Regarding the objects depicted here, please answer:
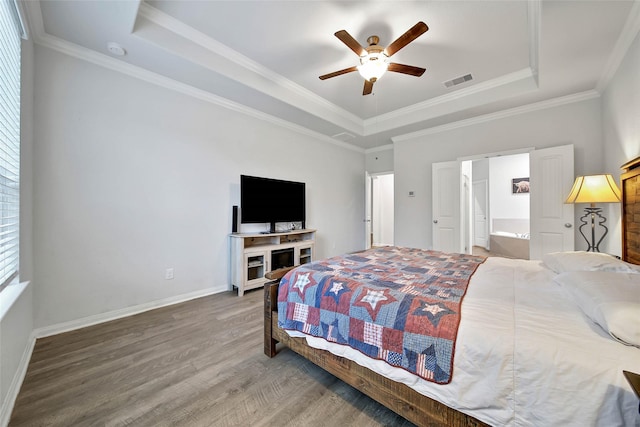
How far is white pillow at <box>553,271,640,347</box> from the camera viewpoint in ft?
2.87

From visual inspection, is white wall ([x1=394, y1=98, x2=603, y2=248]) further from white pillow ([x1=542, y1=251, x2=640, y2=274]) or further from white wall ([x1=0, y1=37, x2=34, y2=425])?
white wall ([x1=0, y1=37, x2=34, y2=425])

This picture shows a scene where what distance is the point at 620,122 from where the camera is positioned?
251 centimetres

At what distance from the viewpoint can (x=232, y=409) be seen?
1432 mm

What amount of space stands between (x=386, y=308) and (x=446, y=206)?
12.1 feet

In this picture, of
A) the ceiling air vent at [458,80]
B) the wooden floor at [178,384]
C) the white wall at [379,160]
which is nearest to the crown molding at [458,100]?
the ceiling air vent at [458,80]

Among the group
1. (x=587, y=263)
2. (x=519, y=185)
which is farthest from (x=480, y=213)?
(x=587, y=263)

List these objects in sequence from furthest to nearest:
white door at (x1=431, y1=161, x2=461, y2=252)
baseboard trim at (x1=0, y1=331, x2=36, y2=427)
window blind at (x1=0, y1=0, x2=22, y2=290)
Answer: white door at (x1=431, y1=161, x2=461, y2=252), window blind at (x1=0, y1=0, x2=22, y2=290), baseboard trim at (x1=0, y1=331, x2=36, y2=427)

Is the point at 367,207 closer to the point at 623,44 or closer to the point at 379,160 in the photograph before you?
the point at 379,160

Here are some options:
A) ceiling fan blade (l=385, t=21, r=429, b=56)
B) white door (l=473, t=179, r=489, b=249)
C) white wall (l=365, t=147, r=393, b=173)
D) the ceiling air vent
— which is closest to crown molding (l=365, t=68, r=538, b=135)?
the ceiling air vent

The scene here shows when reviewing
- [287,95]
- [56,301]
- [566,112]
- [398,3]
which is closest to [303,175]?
[287,95]

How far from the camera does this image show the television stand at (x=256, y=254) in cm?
334

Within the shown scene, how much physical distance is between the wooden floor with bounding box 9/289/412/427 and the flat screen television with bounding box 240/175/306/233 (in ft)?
5.62

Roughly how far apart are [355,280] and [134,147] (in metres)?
2.83

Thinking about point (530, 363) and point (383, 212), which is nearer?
point (530, 363)
